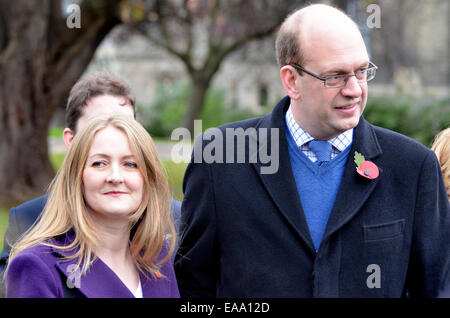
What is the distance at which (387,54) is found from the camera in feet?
106

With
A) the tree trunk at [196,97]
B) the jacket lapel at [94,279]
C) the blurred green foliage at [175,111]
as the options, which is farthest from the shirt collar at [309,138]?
the blurred green foliage at [175,111]

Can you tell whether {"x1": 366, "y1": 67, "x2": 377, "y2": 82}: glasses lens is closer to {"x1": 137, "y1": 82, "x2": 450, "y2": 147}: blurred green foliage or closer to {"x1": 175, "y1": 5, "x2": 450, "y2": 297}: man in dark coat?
{"x1": 175, "y1": 5, "x2": 450, "y2": 297}: man in dark coat

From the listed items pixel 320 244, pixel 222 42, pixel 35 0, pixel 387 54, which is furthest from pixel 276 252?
pixel 387 54

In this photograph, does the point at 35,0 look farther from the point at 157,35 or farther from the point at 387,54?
the point at 387,54

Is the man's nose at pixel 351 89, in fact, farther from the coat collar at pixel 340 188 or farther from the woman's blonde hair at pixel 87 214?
the woman's blonde hair at pixel 87 214

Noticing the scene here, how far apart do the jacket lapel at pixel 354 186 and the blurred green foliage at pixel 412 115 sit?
7.17 m

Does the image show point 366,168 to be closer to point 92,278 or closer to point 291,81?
point 291,81

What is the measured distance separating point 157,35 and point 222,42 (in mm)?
3130

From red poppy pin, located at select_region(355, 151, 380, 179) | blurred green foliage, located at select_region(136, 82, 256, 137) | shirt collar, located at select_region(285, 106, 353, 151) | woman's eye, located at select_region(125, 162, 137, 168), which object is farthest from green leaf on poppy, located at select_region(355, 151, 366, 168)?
blurred green foliage, located at select_region(136, 82, 256, 137)

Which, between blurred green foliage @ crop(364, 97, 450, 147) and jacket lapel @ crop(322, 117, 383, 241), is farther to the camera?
blurred green foliage @ crop(364, 97, 450, 147)

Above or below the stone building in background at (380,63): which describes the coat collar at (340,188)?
below

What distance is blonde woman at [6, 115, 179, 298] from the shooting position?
2566 millimetres

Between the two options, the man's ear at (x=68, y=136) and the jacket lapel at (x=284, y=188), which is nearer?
the jacket lapel at (x=284, y=188)

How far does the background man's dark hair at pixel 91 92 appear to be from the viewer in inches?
153
